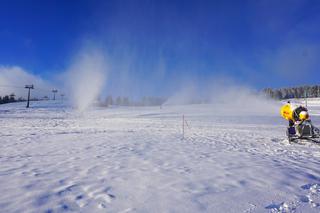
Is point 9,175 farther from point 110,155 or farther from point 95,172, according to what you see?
point 110,155

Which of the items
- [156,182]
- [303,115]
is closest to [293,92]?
[303,115]

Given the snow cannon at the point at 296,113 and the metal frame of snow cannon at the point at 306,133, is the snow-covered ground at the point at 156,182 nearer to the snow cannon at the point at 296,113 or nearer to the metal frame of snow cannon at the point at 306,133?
the metal frame of snow cannon at the point at 306,133

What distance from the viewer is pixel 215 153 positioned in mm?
8016

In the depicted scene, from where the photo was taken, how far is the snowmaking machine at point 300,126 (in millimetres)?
10492

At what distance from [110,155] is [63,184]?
2.91 metres

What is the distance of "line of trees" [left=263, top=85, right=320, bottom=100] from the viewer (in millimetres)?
121750

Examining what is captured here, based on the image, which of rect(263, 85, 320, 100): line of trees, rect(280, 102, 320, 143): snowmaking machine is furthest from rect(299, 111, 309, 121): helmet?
rect(263, 85, 320, 100): line of trees

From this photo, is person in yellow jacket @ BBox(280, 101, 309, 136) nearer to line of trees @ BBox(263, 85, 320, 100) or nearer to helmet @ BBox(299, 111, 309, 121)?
helmet @ BBox(299, 111, 309, 121)

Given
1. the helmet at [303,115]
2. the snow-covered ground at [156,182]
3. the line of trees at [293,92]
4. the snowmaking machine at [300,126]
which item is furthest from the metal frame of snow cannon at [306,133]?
the line of trees at [293,92]

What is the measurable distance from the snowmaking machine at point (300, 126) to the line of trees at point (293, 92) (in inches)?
4929

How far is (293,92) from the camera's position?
12950 centimetres

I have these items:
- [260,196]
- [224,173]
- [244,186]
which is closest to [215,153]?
[224,173]

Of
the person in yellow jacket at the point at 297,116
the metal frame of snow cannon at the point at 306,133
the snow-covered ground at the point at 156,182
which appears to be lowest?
the snow-covered ground at the point at 156,182

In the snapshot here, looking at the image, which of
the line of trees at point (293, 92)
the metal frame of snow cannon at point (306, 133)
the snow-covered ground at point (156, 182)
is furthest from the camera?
the line of trees at point (293, 92)
